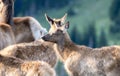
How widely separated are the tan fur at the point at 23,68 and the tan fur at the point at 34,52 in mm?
1849

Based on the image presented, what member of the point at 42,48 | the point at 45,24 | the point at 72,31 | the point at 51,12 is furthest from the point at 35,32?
the point at 51,12

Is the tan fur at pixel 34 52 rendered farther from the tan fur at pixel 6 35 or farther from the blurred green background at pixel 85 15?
the blurred green background at pixel 85 15

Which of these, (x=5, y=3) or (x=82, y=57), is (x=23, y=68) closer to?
(x=82, y=57)

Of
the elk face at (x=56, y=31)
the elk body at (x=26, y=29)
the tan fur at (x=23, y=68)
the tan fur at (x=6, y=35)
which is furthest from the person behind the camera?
the elk body at (x=26, y=29)

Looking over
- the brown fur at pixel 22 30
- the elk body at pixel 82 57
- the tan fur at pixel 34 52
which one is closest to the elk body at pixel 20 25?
the brown fur at pixel 22 30

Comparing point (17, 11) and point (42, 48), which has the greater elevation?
point (42, 48)

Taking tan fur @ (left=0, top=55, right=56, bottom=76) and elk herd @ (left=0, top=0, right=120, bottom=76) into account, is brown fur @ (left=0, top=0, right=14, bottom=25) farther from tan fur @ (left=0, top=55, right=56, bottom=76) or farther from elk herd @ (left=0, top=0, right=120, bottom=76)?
tan fur @ (left=0, top=55, right=56, bottom=76)

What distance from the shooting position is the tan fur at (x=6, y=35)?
69.7 feet

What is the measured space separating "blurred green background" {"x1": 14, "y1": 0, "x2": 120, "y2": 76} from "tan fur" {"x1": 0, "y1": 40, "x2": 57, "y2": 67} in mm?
62364

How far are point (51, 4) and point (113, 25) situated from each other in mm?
12720

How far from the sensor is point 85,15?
99.9 meters

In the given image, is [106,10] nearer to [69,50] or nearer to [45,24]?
[45,24]

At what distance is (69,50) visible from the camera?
17.8 metres

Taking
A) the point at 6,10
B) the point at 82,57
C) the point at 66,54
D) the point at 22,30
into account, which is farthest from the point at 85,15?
the point at 82,57
